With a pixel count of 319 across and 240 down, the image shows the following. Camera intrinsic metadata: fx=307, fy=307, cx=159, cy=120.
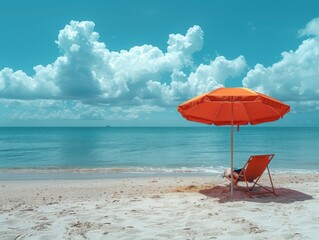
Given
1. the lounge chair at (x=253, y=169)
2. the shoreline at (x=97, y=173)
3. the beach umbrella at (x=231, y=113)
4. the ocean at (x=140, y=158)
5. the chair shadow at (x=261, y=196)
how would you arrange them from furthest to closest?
the ocean at (x=140, y=158)
the shoreline at (x=97, y=173)
the beach umbrella at (x=231, y=113)
the lounge chair at (x=253, y=169)
the chair shadow at (x=261, y=196)

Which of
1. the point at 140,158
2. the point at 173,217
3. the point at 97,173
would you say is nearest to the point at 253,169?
the point at 173,217

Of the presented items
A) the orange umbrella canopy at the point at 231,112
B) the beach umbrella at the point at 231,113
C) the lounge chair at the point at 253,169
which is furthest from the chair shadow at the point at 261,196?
the orange umbrella canopy at the point at 231,112

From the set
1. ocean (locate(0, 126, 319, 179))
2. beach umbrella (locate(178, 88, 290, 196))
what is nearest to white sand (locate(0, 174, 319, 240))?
beach umbrella (locate(178, 88, 290, 196))

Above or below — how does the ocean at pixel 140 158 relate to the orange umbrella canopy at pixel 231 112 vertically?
below

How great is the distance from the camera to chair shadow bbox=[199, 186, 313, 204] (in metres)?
6.20

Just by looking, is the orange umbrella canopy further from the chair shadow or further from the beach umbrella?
the chair shadow

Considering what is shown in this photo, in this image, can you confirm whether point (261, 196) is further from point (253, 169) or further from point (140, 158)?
point (140, 158)

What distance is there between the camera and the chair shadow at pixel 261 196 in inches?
244

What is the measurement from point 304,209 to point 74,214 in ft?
13.0

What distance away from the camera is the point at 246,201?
19.8 ft

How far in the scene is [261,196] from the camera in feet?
21.7

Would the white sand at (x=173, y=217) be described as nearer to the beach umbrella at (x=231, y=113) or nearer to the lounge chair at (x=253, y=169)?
the lounge chair at (x=253, y=169)

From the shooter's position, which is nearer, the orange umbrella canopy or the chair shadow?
the chair shadow

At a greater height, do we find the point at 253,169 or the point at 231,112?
the point at 231,112
